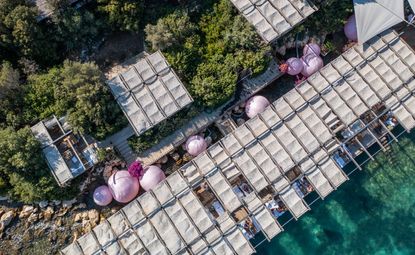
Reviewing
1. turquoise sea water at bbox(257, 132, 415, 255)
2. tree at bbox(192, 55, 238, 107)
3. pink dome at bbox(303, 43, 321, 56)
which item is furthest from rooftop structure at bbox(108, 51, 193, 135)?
turquoise sea water at bbox(257, 132, 415, 255)

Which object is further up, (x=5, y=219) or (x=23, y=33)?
(x=23, y=33)

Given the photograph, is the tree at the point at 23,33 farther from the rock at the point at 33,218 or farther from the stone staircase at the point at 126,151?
the rock at the point at 33,218

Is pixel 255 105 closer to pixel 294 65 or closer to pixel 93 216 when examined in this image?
pixel 294 65

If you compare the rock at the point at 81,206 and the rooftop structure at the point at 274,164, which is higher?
the rock at the point at 81,206

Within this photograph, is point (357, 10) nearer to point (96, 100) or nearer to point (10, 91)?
point (96, 100)

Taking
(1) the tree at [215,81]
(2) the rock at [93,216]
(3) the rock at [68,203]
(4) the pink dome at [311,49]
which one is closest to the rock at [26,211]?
(3) the rock at [68,203]

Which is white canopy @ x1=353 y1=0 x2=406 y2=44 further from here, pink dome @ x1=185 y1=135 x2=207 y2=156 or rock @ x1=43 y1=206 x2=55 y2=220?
rock @ x1=43 y1=206 x2=55 y2=220

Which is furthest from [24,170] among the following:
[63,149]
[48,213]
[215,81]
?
[215,81]
